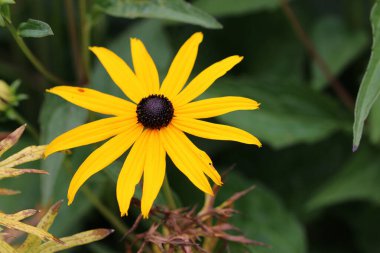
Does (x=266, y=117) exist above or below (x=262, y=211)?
above

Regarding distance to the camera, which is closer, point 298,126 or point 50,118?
point 50,118

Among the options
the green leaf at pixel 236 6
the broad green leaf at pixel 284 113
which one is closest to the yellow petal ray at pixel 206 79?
the broad green leaf at pixel 284 113

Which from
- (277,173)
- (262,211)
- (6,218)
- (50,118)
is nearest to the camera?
(6,218)

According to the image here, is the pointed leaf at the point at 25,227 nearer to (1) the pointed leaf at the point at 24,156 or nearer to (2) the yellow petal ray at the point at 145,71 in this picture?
(1) the pointed leaf at the point at 24,156

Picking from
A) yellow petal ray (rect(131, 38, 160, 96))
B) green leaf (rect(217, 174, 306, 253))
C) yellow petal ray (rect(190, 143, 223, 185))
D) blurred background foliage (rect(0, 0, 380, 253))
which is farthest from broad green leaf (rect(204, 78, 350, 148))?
yellow petal ray (rect(190, 143, 223, 185))

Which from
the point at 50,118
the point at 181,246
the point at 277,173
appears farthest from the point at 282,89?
the point at 181,246

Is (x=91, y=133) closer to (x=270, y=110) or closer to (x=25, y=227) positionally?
(x=25, y=227)

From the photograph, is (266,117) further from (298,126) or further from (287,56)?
(287,56)
